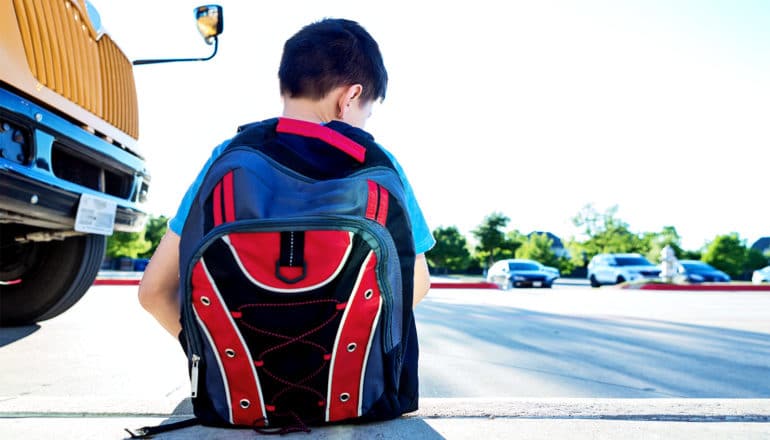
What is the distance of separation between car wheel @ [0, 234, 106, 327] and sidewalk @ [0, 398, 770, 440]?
180 cm

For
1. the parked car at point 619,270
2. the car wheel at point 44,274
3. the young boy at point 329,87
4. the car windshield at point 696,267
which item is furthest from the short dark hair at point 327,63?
the car windshield at point 696,267

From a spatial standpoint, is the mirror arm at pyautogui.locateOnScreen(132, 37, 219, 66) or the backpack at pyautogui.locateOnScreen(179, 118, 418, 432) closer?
the backpack at pyautogui.locateOnScreen(179, 118, 418, 432)

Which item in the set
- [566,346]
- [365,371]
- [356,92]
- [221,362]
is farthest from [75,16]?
[566,346]

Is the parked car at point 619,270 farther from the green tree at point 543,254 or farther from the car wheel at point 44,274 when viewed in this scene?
the green tree at point 543,254

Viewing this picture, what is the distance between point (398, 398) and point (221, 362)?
1.54ft

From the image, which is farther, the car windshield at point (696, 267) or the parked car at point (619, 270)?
the car windshield at point (696, 267)

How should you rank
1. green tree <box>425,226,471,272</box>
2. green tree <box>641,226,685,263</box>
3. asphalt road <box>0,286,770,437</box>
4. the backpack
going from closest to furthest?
the backpack, asphalt road <box>0,286,770,437</box>, green tree <box>641,226,685,263</box>, green tree <box>425,226,471,272</box>

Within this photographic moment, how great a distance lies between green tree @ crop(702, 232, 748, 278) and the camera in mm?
37844

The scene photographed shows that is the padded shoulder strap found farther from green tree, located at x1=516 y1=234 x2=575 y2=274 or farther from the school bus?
green tree, located at x1=516 y1=234 x2=575 y2=274

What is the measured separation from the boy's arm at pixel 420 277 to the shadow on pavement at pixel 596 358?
731 millimetres

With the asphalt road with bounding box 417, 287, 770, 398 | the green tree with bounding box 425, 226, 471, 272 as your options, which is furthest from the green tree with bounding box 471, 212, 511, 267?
the asphalt road with bounding box 417, 287, 770, 398

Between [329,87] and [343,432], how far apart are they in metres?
0.88

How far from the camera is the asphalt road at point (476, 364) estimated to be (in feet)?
6.48

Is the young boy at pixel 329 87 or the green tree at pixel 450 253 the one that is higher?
the green tree at pixel 450 253
